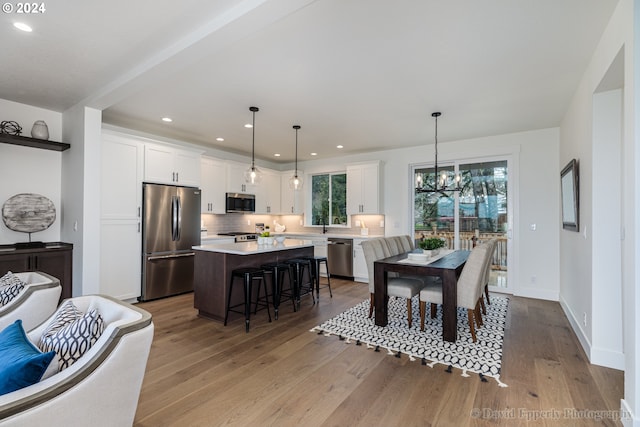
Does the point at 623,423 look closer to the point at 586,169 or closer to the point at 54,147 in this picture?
the point at 586,169

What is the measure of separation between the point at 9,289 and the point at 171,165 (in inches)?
122

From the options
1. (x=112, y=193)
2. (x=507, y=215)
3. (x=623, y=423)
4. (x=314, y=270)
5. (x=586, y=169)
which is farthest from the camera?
(x=507, y=215)

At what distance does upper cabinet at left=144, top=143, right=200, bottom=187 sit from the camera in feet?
15.4

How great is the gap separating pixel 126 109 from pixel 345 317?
3893 mm

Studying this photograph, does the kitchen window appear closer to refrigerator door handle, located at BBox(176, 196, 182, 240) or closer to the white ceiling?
the white ceiling

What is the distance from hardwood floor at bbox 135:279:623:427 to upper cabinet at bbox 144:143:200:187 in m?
2.43

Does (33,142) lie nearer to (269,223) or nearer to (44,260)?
(44,260)

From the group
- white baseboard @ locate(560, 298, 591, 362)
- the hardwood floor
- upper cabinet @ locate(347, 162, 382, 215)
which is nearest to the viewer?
the hardwood floor

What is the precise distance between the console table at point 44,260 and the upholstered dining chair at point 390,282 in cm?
355

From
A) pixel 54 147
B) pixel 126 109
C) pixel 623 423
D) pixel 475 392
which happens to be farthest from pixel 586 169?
pixel 54 147

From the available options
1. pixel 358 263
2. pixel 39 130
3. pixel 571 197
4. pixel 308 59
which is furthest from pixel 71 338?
pixel 358 263

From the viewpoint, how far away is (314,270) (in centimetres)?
475

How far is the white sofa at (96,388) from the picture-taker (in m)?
1.07

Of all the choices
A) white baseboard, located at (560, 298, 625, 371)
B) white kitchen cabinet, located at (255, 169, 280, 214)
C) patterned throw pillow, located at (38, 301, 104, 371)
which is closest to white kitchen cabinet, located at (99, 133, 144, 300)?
white kitchen cabinet, located at (255, 169, 280, 214)
